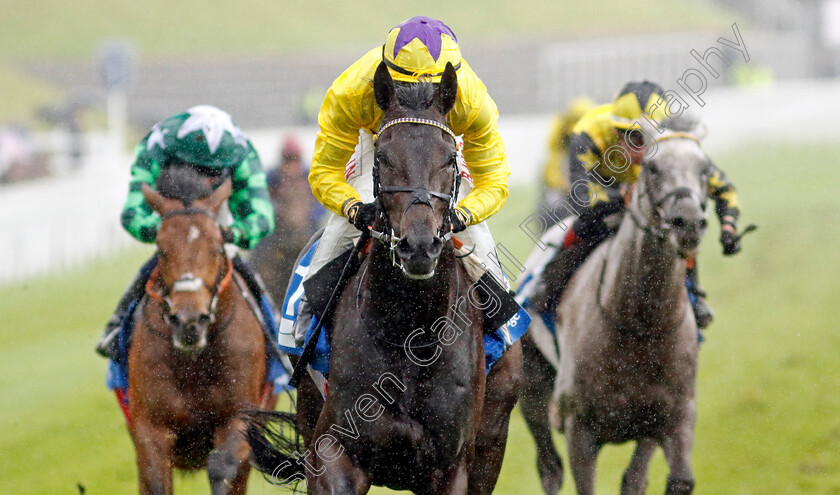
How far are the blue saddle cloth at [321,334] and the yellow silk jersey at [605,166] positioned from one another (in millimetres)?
1539

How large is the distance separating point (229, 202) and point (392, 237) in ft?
7.29

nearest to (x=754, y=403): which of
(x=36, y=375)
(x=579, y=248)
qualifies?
(x=579, y=248)

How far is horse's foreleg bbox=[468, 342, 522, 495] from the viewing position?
438 cm

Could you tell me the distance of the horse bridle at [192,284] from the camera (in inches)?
179

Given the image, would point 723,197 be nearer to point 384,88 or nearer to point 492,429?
point 492,429

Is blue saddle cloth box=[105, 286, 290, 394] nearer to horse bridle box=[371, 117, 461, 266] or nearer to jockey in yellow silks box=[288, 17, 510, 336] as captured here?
jockey in yellow silks box=[288, 17, 510, 336]

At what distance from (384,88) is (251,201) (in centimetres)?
193

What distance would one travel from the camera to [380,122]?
3.89 metres

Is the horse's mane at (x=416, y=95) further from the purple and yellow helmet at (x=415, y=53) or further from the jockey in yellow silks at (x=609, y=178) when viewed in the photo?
the jockey in yellow silks at (x=609, y=178)

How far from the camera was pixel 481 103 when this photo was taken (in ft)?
13.0

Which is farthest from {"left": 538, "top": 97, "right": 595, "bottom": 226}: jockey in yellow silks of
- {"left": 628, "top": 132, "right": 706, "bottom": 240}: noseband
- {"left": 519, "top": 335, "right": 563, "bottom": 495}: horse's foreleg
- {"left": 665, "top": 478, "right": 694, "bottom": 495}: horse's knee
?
{"left": 665, "top": 478, "right": 694, "bottom": 495}: horse's knee

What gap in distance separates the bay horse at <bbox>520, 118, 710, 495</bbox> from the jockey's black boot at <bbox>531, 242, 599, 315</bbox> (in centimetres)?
44

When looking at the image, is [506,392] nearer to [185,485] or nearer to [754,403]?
[185,485]

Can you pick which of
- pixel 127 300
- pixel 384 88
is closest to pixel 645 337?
pixel 384 88
